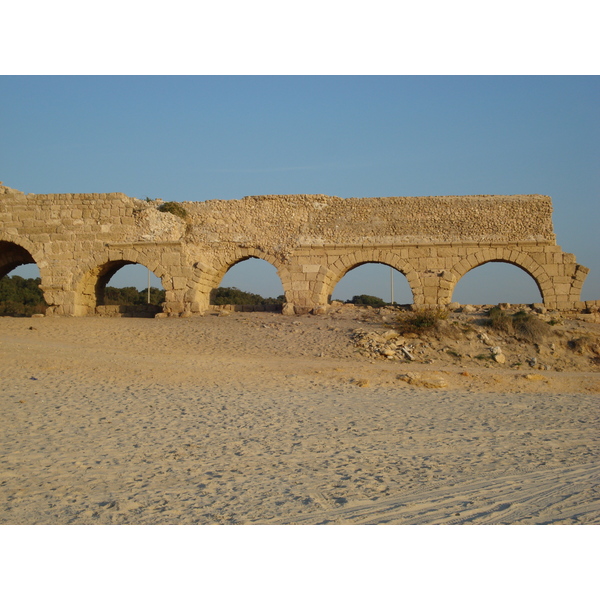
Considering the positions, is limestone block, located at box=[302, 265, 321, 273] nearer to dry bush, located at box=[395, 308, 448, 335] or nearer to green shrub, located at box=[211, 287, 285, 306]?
dry bush, located at box=[395, 308, 448, 335]

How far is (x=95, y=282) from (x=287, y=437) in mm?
11679

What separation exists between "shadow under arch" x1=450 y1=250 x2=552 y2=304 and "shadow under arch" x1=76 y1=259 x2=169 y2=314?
707 cm

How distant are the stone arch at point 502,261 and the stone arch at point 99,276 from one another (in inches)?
270

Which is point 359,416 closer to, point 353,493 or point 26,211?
point 353,493

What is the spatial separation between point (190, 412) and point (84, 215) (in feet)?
34.5

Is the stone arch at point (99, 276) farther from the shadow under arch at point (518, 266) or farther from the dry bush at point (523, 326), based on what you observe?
the dry bush at point (523, 326)

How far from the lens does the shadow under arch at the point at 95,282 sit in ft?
52.1

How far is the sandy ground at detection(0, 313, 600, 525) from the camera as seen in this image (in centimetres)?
414

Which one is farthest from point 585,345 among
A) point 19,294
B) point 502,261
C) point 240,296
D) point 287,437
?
point 19,294

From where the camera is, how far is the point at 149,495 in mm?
4363

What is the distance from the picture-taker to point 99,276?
16.6 meters

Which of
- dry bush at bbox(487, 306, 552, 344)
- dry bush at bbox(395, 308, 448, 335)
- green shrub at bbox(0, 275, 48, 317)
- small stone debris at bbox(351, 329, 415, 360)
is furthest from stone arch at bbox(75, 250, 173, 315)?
green shrub at bbox(0, 275, 48, 317)

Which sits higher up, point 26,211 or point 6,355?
point 26,211
